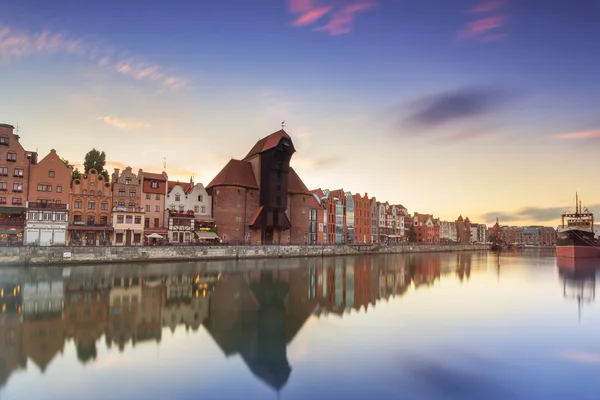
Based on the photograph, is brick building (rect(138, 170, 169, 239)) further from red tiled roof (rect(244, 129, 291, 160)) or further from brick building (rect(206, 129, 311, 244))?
red tiled roof (rect(244, 129, 291, 160))

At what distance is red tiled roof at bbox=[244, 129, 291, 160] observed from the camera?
62144 millimetres

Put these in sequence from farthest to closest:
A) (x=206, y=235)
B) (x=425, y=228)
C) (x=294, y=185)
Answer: (x=425, y=228) → (x=294, y=185) → (x=206, y=235)

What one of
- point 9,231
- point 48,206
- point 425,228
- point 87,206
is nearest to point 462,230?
point 425,228

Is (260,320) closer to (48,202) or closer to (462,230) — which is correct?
(48,202)

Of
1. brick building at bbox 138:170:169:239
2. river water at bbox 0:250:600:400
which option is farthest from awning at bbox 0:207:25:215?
river water at bbox 0:250:600:400

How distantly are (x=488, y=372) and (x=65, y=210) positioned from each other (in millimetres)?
49484

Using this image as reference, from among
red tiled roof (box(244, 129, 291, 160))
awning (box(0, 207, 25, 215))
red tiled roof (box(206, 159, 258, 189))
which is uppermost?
red tiled roof (box(244, 129, 291, 160))

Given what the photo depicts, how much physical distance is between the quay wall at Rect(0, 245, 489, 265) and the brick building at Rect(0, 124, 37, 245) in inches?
289

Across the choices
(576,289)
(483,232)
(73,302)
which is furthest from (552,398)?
(483,232)

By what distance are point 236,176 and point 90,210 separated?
21.3 metres

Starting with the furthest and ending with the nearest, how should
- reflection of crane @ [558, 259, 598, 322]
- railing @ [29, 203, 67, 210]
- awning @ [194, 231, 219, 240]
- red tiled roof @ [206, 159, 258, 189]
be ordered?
1. red tiled roof @ [206, 159, 258, 189]
2. awning @ [194, 231, 219, 240]
3. railing @ [29, 203, 67, 210]
4. reflection of crane @ [558, 259, 598, 322]

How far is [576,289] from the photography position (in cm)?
3105

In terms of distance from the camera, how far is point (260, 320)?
17375 mm

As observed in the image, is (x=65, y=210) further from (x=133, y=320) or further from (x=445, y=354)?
(x=445, y=354)
